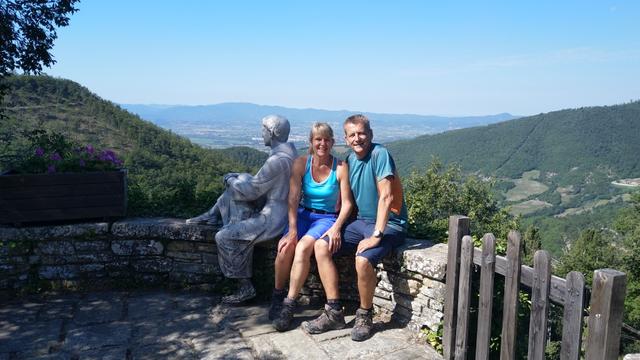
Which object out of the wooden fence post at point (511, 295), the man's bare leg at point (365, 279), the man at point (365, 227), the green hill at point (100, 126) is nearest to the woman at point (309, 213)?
the man at point (365, 227)

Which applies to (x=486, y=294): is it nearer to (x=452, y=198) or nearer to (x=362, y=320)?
(x=362, y=320)

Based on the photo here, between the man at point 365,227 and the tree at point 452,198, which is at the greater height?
the man at point 365,227

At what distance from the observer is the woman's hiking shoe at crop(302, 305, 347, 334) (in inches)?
137

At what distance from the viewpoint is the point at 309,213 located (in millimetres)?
3906

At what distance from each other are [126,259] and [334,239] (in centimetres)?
214

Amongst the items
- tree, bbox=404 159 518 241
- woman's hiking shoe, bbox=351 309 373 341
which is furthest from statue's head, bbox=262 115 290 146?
tree, bbox=404 159 518 241

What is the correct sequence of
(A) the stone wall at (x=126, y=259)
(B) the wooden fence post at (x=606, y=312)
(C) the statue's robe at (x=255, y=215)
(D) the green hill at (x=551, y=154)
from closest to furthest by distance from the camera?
(B) the wooden fence post at (x=606, y=312) < (C) the statue's robe at (x=255, y=215) < (A) the stone wall at (x=126, y=259) < (D) the green hill at (x=551, y=154)

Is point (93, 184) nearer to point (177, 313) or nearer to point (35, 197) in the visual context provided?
point (35, 197)

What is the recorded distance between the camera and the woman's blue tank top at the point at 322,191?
3.77 m

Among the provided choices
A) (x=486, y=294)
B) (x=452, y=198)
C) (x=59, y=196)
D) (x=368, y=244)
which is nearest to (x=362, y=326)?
(x=368, y=244)

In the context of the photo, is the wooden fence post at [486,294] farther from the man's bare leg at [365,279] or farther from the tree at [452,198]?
the tree at [452,198]

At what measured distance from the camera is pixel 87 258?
14.2 ft

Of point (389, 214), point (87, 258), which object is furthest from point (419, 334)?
point (87, 258)

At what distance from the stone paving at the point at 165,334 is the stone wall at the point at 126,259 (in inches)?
8.2
